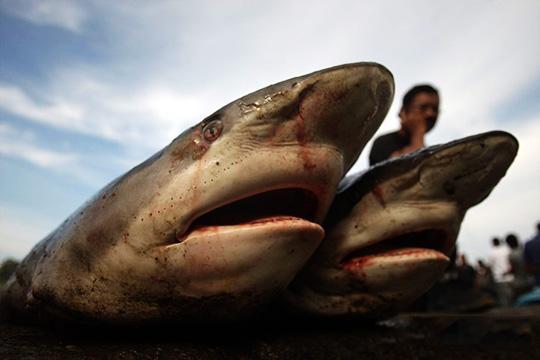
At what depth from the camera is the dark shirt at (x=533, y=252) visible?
18.2 ft

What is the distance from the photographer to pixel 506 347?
1775 mm

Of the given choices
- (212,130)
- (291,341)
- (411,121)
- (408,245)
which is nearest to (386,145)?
(411,121)

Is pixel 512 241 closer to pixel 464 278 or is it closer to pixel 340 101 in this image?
pixel 464 278

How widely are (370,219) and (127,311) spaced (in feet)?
2.86

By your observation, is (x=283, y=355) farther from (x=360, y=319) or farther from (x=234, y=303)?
(x=360, y=319)

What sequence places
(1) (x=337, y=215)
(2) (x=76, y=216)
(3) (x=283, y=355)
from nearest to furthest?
(3) (x=283, y=355), (2) (x=76, y=216), (1) (x=337, y=215)

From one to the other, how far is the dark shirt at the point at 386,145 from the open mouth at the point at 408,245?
144 cm

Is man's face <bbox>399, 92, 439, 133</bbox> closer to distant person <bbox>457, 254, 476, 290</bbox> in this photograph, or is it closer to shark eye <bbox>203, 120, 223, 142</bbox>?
distant person <bbox>457, 254, 476, 290</bbox>

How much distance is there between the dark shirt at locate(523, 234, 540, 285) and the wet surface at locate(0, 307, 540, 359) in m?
4.23

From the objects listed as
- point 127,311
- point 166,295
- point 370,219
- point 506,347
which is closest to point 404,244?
point 370,219

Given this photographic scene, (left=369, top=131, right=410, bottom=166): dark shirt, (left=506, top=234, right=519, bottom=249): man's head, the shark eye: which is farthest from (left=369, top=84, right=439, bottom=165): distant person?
(left=506, top=234, right=519, bottom=249): man's head

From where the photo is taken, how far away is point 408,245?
1550 millimetres

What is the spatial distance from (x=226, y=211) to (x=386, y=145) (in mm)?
2104

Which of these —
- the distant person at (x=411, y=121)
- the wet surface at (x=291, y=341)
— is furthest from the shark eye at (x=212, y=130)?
the distant person at (x=411, y=121)
